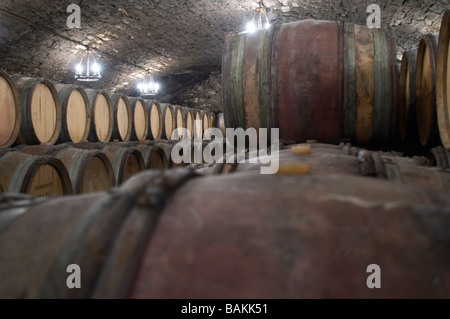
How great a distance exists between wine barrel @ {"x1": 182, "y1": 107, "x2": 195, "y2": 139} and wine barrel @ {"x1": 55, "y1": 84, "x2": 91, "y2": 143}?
12.6 feet

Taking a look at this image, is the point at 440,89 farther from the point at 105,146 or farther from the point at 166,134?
the point at 166,134

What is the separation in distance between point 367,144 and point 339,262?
248 cm

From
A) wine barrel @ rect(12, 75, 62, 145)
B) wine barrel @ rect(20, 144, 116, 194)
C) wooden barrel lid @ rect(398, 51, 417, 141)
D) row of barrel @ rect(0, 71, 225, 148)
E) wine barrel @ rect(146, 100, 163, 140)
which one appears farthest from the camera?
wine barrel @ rect(146, 100, 163, 140)

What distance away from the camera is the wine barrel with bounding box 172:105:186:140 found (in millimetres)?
8227

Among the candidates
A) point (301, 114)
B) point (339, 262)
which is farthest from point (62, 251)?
point (301, 114)

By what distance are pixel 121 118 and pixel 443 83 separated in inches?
188

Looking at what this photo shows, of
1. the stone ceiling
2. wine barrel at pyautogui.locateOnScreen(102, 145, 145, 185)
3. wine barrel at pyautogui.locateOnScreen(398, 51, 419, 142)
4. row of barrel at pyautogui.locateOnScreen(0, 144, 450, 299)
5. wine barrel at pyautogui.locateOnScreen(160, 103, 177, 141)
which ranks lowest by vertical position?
row of barrel at pyautogui.locateOnScreen(0, 144, 450, 299)

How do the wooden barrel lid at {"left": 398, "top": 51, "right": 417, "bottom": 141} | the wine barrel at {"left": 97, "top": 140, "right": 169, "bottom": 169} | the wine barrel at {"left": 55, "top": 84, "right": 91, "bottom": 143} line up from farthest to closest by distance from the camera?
the wine barrel at {"left": 97, "top": 140, "right": 169, "bottom": 169} < the wine barrel at {"left": 55, "top": 84, "right": 91, "bottom": 143} < the wooden barrel lid at {"left": 398, "top": 51, "right": 417, "bottom": 141}

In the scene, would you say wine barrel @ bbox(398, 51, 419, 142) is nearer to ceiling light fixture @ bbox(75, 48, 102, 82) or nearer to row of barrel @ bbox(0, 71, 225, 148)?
row of barrel @ bbox(0, 71, 225, 148)

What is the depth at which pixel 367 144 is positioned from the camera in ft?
9.66

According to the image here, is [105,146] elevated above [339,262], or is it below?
above

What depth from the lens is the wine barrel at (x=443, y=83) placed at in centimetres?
229

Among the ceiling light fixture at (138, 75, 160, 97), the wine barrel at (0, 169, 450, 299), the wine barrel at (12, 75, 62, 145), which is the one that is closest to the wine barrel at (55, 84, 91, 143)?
the wine barrel at (12, 75, 62, 145)

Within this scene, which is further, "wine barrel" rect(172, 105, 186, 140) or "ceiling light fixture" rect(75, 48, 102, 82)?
"ceiling light fixture" rect(75, 48, 102, 82)
